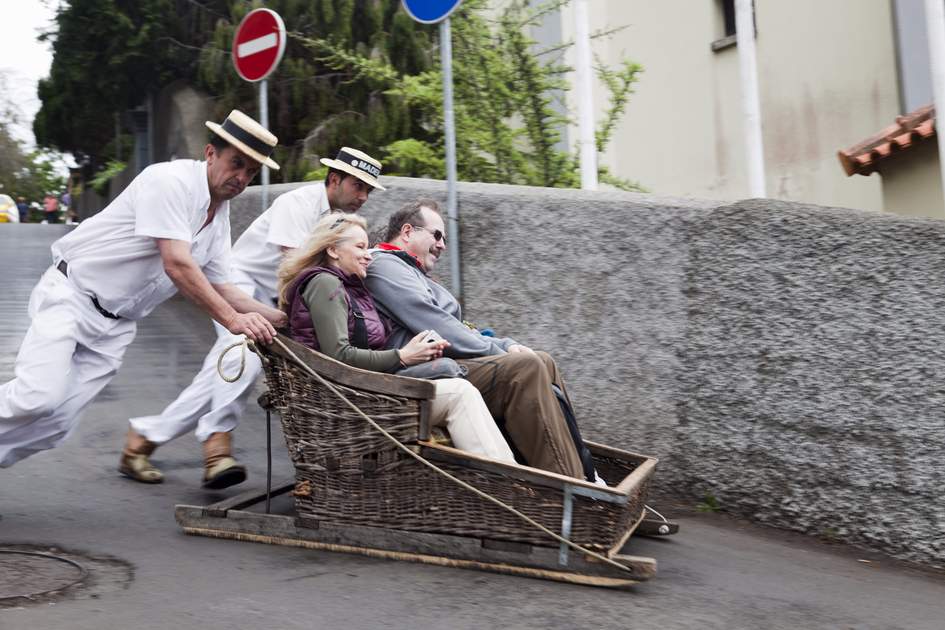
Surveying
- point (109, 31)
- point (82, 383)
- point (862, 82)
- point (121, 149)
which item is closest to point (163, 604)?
point (82, 383)

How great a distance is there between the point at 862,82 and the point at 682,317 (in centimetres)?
769

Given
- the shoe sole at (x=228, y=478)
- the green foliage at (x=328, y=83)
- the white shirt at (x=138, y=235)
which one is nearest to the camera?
the white shirt at (x=138, y=235)

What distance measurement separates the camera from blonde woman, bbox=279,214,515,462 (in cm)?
435

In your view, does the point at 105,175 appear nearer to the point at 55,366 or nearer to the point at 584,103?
the point at 584,103

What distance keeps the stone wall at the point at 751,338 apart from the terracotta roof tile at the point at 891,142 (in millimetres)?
4616

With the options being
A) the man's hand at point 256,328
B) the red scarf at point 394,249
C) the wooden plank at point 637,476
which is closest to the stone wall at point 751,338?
the wooden plank at point 637,476

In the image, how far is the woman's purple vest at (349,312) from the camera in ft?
15.1

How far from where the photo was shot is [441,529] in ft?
14.1

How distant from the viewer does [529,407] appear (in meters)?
4.42

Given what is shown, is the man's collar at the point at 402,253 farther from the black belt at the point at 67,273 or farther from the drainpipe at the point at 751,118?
the drainpipe at the point at 751,118

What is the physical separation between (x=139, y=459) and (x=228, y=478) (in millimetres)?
523

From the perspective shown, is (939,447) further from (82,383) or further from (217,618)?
(82,383)

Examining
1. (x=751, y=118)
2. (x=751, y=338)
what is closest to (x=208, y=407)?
(x=751, y=338)

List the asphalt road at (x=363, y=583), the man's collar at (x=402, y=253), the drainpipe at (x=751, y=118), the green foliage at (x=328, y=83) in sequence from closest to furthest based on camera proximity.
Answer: the asphalt road at (x=363, y=583) → the man's collar at (x=402, y=253) → the drainpipe at (x=751, y=118) → the green foliage at (x=328, y=83)
